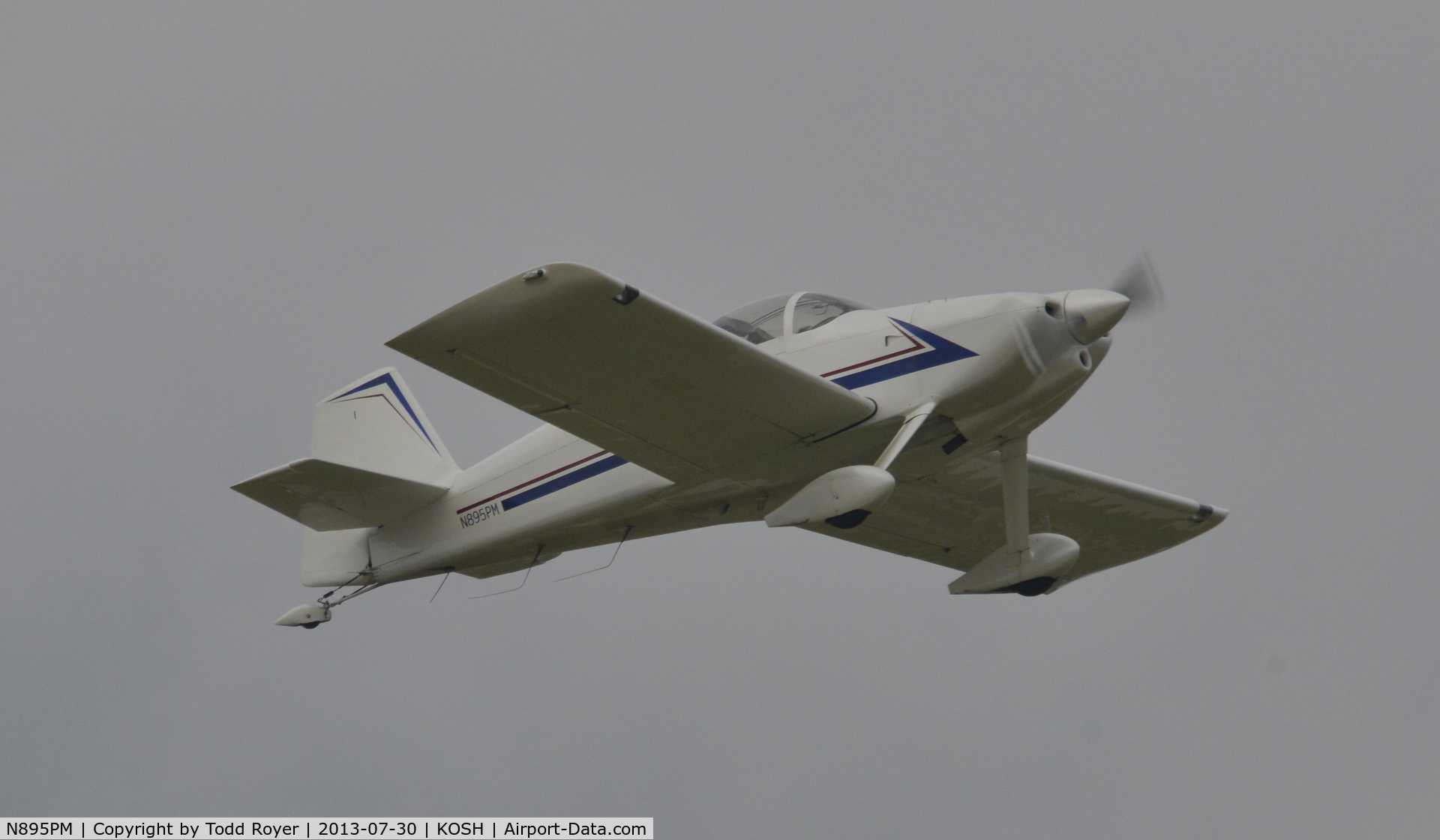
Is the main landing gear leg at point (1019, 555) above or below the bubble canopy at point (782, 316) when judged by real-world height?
below

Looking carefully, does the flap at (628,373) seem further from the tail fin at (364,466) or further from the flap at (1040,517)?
the tail fin at (364,466)

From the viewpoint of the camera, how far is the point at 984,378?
12461 mm

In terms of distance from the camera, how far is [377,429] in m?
17.2

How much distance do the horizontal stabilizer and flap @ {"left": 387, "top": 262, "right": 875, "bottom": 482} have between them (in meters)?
3.02

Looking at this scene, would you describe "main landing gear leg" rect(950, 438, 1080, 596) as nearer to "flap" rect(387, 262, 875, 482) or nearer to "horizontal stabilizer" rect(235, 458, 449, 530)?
"flap" rect(387, 262, 875, 482)

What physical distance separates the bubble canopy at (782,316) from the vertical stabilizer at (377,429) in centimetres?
452

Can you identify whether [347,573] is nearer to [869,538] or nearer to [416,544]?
[416,544]

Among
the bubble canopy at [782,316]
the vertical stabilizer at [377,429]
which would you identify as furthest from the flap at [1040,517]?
the vertical stabilizer at [377,429]

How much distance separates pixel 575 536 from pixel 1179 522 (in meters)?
6.32

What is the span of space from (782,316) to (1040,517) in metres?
4.37

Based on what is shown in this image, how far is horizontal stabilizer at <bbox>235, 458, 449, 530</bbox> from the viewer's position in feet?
47.4

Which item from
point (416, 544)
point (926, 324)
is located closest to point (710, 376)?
point (926, 324)

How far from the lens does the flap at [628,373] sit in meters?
11.2

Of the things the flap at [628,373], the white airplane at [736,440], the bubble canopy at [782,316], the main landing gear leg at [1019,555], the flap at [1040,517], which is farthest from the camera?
the flap at [1040,517]
